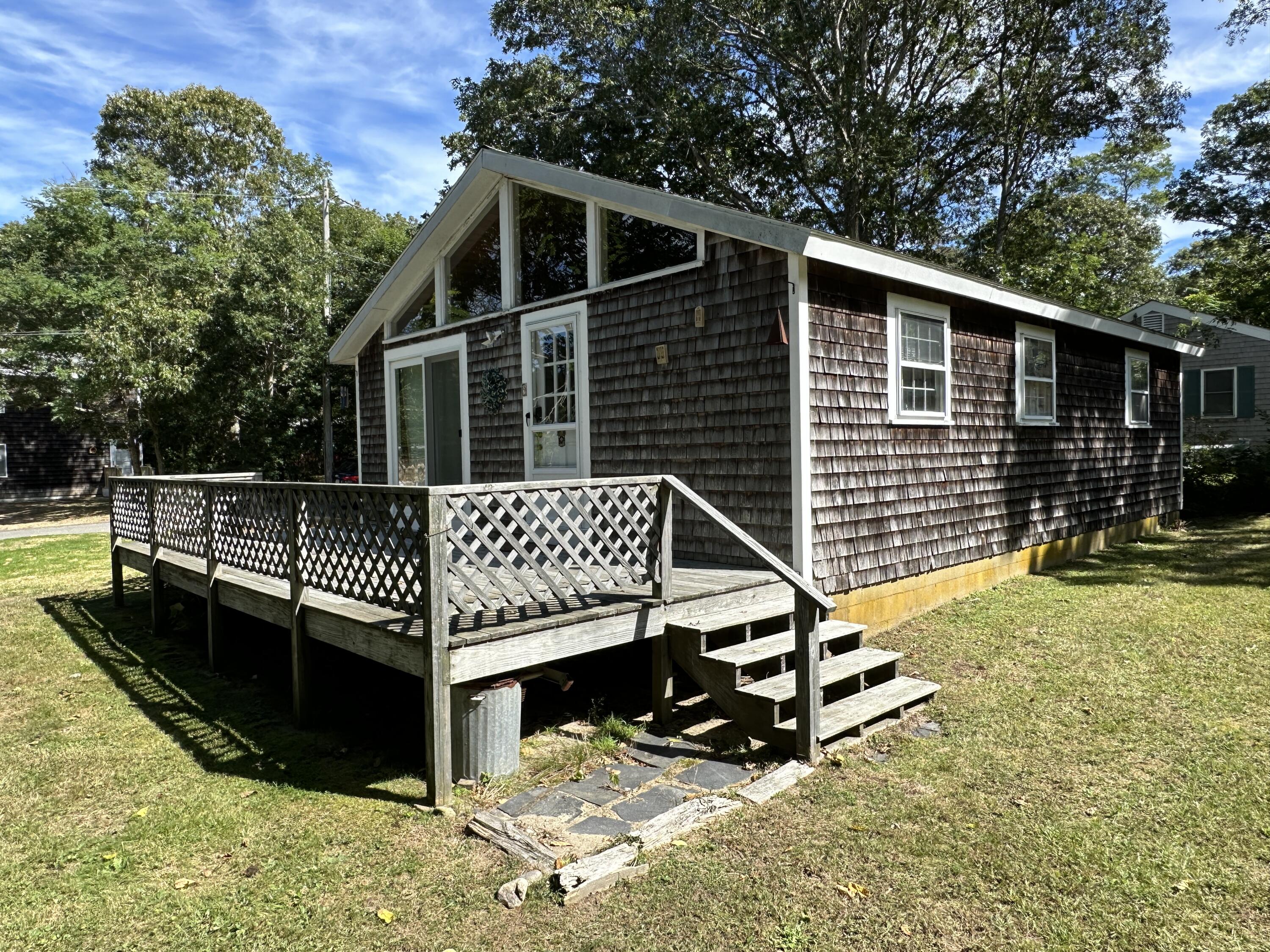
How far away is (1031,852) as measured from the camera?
122 inches

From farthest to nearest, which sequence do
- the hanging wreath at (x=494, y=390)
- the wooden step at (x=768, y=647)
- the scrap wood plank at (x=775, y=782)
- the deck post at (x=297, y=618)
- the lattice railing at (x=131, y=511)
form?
the hanging wreath at (x=494, y=390), the lattice railing at (x=131, y=511), the deck post at (x=297, y=618), the wooden step at (x=768, y=647), the scrap wood plank at (x=775, y=782)

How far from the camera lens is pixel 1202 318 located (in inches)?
672

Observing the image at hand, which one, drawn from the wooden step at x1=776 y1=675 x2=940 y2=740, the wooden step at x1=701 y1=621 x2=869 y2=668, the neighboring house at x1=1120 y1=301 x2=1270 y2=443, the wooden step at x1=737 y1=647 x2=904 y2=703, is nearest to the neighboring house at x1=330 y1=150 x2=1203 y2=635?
the wooden step at x1=701 y1=621 x2=869 y2=668

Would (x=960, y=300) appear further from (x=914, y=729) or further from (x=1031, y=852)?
(x=1031, y=852)

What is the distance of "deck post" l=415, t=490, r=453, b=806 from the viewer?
12.2 feet

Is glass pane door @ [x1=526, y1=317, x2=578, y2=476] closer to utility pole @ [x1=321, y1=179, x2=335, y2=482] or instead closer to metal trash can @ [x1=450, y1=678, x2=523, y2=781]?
metal trash can @ [x1=450, y1=678, x2=523, y2=781]

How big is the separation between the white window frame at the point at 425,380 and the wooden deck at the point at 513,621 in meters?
3.35

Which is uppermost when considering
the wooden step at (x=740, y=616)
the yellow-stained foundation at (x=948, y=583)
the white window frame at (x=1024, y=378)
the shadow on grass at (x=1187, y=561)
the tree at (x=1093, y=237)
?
the tree at (x=1093, y=237)

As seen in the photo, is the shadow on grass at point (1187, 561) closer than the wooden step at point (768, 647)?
No

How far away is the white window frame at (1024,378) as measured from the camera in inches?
321

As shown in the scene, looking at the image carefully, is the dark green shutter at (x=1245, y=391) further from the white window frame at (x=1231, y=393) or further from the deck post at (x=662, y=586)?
the deck post at (x=662, y=586)

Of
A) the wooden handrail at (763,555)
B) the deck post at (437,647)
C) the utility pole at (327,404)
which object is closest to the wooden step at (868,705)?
the wooden handrail at (763,555)

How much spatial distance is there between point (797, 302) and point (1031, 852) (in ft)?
12.5

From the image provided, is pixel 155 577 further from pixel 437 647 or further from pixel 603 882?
pixel 603 882
